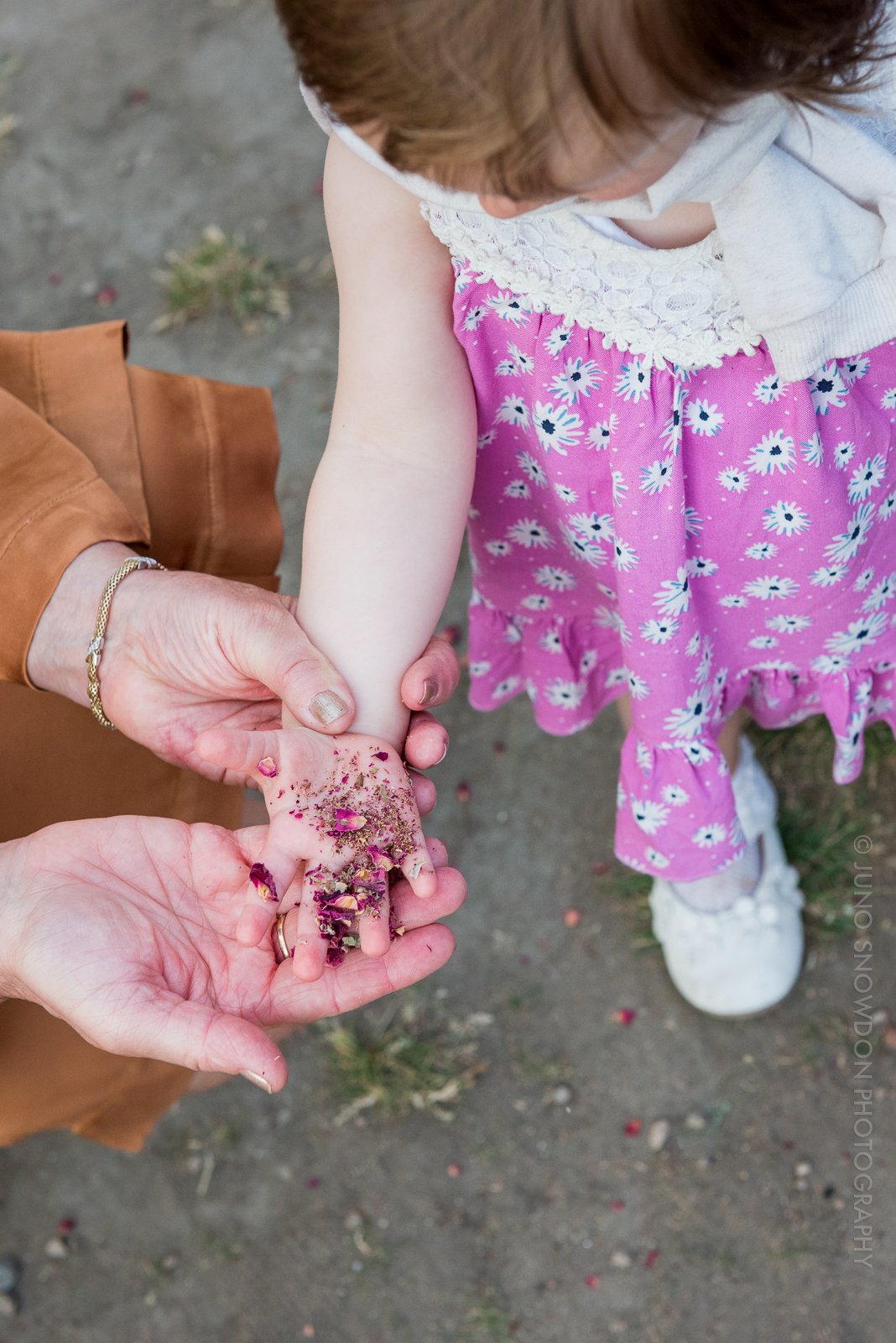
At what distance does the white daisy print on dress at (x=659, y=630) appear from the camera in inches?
60.4

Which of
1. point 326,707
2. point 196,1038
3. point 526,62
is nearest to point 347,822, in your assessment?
point 326,707

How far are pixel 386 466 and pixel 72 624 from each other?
594 mm

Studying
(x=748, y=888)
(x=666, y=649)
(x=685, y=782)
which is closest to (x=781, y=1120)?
(x=748, y=888)

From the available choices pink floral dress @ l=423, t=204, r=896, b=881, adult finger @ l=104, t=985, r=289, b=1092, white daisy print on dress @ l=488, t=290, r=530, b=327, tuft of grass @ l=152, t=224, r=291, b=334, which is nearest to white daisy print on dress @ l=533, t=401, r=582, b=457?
pink floral dress @ l=423, t=204, r=896, b=881

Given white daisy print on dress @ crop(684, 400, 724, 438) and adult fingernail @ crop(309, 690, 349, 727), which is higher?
white daisy print on dress @ crop(684, 400, 724, 438)

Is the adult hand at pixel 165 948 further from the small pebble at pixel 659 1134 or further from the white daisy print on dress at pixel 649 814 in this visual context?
the small pebble at pixel 659 1134

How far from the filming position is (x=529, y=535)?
1.75m

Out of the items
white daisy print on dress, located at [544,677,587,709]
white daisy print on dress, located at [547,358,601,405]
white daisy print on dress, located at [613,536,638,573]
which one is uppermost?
white daisy print on dress, located at [547,358,601,405]

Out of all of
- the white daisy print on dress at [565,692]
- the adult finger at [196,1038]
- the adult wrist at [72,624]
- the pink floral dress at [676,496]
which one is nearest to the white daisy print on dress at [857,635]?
the pink floral dress at [676,496]

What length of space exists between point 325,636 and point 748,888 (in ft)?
3.53

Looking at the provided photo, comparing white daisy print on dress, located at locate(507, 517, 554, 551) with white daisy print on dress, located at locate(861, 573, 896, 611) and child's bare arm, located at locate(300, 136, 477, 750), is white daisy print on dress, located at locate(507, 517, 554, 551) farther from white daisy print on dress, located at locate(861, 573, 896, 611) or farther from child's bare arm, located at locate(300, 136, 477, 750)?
white daisy print on dress, located at locate(861, 573, 896, 611)

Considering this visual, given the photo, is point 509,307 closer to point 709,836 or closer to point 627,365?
point 627,365

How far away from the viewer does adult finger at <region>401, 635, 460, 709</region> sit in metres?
1.56

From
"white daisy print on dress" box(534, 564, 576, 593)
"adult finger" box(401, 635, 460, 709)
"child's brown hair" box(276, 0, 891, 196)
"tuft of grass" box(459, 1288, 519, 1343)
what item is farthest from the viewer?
"tuft of grass" box(459, 1288, 519, 1343)
